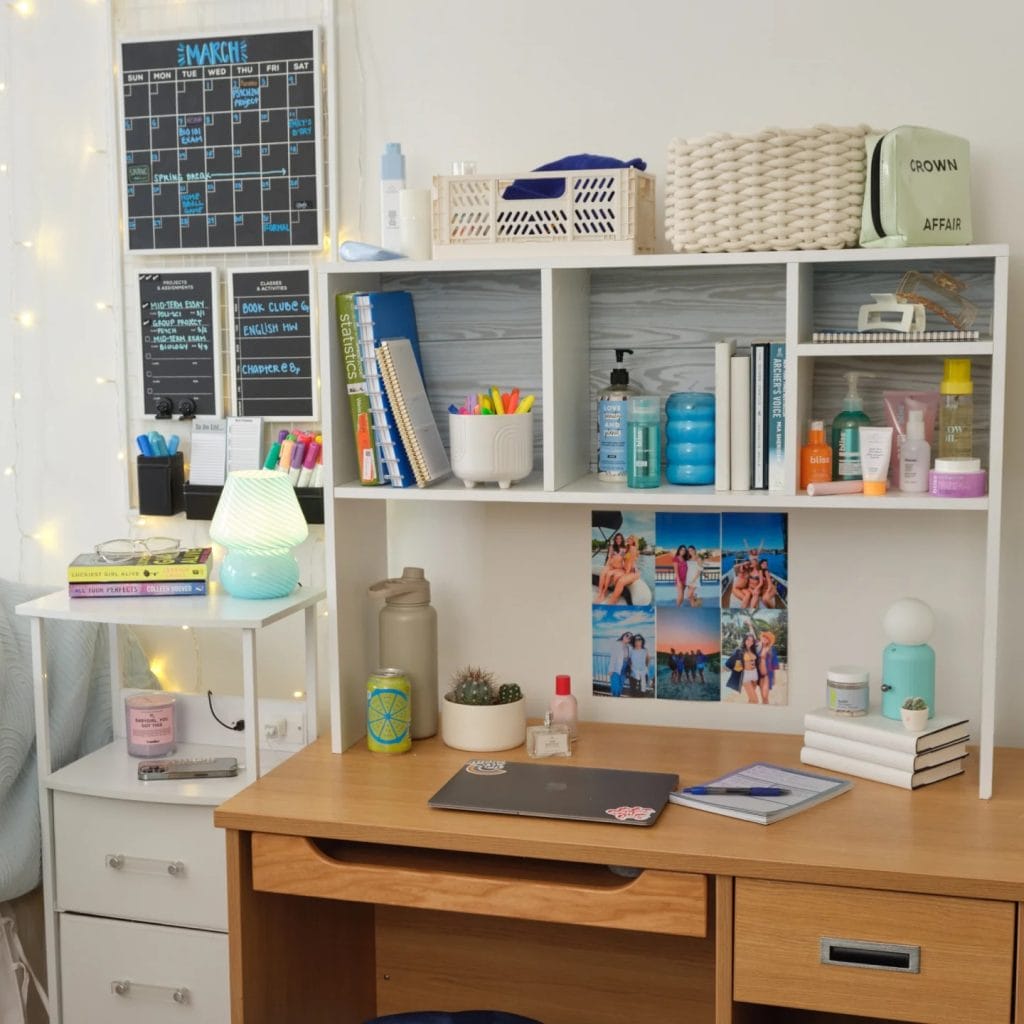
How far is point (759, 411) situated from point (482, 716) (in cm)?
66

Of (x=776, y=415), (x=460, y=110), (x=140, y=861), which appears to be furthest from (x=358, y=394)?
(x=140, y=861)

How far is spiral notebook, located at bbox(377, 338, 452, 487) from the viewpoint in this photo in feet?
7.11

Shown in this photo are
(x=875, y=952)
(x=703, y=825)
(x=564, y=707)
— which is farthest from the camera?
(x=564, y=707)

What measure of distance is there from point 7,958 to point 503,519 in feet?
4.02

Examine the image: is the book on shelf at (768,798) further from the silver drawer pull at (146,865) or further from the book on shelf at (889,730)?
the silver drawer pull at (146,865)

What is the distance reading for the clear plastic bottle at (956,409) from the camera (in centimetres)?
200

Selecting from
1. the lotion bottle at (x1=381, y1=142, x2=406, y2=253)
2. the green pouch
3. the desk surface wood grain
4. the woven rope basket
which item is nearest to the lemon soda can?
the desk surface wood grain

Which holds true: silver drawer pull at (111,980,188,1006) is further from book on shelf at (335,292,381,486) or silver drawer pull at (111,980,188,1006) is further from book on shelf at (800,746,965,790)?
book on shelf at (800,746,965,790)

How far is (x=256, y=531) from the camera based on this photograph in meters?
2.30

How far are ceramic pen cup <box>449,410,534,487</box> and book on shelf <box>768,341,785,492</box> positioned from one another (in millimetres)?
391

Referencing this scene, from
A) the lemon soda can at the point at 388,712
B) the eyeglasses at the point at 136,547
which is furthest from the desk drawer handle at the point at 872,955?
the eyeglasses at the point at 136,547

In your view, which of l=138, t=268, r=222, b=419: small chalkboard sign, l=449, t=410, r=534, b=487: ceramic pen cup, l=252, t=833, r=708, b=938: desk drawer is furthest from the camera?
l=138, t=268, r=222, b=419: small chalkboard sign

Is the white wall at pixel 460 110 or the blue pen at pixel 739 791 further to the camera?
the white wall at pixel 460 110

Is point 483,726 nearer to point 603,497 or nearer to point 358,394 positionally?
point 603,497
